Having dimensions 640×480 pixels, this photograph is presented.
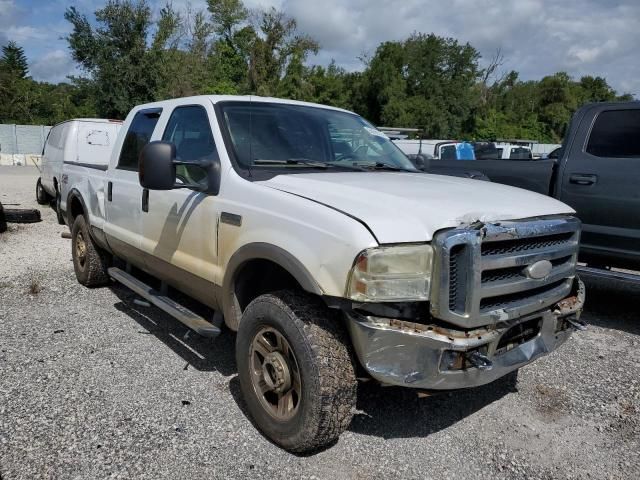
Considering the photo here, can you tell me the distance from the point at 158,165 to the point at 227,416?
1582 millimetres

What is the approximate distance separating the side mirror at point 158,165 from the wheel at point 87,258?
2.79 meters

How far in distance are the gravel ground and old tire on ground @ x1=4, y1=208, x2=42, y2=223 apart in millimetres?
5395

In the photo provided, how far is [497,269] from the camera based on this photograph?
2.65m

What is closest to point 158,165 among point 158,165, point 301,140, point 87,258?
point 158,165

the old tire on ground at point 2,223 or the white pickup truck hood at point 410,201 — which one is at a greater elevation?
the white pickup truck hood at point 410,201

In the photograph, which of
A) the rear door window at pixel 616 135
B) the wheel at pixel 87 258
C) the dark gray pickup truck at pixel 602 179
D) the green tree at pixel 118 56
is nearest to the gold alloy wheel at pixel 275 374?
the dark gray pickup truck at pixel 602 179

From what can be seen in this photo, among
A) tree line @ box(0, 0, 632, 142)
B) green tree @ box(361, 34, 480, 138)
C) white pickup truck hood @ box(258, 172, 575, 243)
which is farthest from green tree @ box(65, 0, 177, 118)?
white pickup truck hood @ box(258, 172, 575, 243)

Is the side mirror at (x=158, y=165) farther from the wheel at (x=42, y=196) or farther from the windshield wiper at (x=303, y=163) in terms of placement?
the wheel at (x=42, y=196)

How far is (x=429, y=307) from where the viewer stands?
8.12 feet

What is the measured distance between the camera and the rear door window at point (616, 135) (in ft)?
16.6

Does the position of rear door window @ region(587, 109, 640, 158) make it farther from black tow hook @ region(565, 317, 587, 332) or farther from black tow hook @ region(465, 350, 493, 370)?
black tow hook @ region(465, 350, 493, 370)

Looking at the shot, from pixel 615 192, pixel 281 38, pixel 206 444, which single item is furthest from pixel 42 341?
pixel 281 38

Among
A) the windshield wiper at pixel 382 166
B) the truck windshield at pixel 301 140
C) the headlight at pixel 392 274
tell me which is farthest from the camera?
the windshield wiper at pixel 382 166

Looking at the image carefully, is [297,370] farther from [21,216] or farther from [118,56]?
[118,56]
